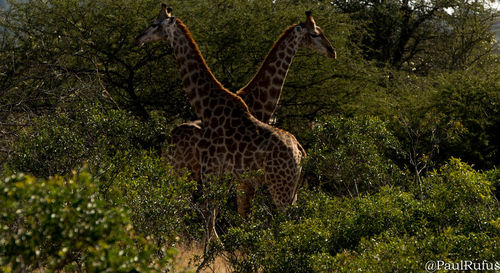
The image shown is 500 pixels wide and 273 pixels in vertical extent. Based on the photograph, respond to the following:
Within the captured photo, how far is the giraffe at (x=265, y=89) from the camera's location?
29.8ft

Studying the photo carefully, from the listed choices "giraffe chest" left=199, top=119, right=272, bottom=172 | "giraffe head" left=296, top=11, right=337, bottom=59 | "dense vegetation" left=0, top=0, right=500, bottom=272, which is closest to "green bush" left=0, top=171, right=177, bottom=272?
"dense vegetation" left=0, top=0, right=500, bottom=272

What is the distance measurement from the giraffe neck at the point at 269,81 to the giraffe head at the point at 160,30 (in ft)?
4.92

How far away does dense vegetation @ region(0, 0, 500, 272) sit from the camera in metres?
3.89

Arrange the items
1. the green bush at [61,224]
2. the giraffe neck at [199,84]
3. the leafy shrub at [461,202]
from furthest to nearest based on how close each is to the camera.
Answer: the giraffe neck at [199,84] < the leafy shrub at [461,202] < the green bush at [61,224]

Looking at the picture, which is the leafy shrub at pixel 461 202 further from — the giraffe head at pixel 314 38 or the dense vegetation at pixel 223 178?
the giraffe head at pixel 314 38

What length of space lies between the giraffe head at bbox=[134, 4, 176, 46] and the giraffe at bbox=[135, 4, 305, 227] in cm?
2

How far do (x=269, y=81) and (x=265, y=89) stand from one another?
5.7 inches

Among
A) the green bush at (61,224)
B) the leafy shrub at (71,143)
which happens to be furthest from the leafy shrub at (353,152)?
the green bush at (61,224)

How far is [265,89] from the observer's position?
9.12 meters

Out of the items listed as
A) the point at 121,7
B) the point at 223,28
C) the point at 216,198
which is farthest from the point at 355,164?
the point at 121,7

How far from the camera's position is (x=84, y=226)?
352 centimetres

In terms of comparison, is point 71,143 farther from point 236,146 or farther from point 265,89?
Answer: point 265,89

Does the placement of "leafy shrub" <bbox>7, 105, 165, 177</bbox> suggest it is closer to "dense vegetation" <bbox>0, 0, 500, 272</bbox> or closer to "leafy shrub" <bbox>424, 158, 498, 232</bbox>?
"dense vegetation" <bbox>0, 0, 500, 272</bbox>

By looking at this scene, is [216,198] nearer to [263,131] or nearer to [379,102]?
[263,131]
